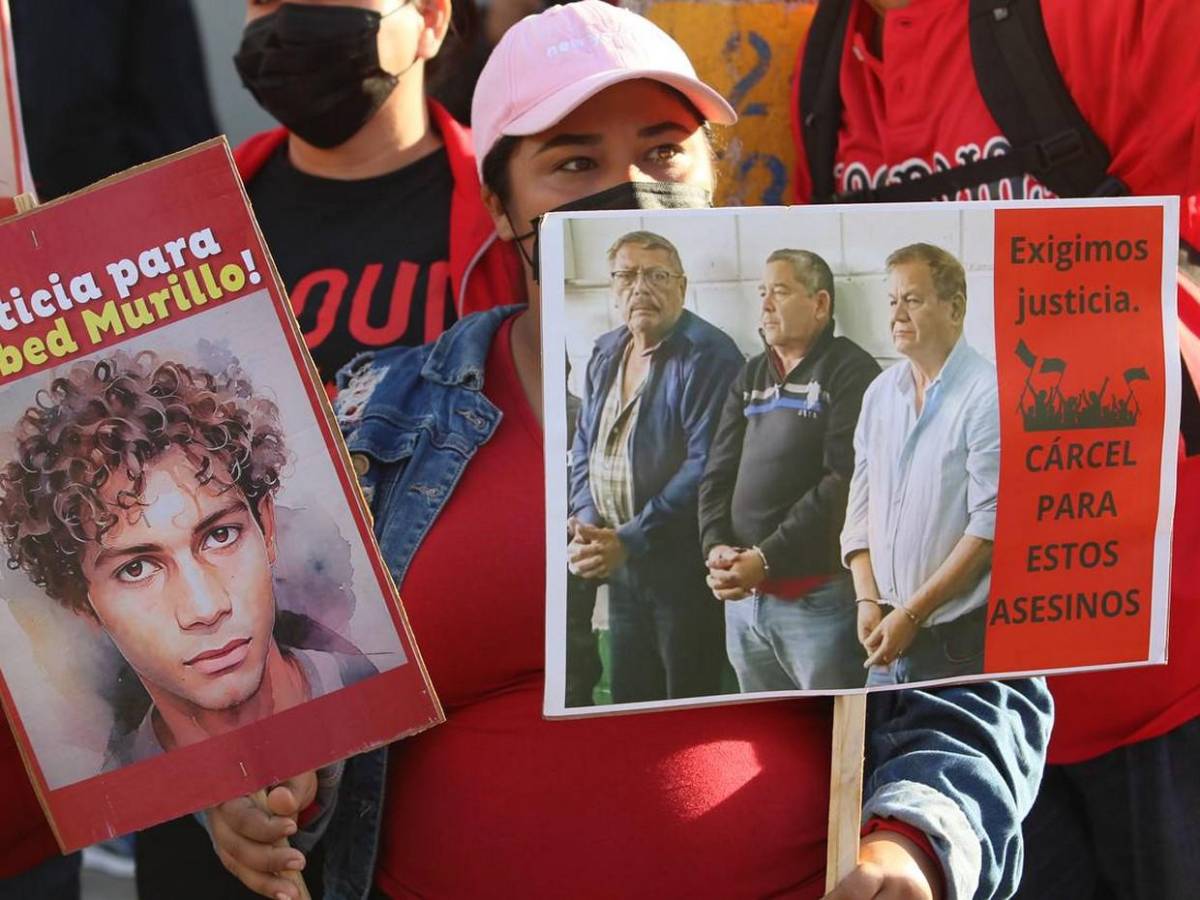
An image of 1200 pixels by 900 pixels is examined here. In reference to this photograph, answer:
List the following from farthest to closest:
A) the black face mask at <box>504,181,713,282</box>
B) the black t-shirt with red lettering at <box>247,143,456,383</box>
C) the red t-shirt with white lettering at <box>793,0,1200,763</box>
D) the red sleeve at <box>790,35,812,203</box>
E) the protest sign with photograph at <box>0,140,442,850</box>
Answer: the red sleeve at <box>790,35,812,203</box>
the black t-shirt with red lettering at <box>247,143,456,383</box>
the red t-shirt with white lettering at <box>793,0,1200,763</box>
the black face mask at <box>504,181,713,282</box>
the protest sign with photograph at <box>0,140,442,850</box>

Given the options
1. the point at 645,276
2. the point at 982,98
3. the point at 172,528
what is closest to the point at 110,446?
the point at 172,528

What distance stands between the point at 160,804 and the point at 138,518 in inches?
11.5

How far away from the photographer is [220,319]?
157 cm

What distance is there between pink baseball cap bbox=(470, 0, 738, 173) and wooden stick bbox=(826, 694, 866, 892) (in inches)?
31.4

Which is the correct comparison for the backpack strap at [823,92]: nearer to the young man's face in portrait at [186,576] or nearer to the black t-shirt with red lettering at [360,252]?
the black t-shirt with red lettering at [360,252]

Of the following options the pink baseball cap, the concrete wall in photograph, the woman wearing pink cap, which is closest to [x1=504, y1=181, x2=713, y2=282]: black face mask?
the woman wearing pink cap

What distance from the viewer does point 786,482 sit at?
162cm

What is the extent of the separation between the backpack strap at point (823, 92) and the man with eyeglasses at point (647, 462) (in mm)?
1046

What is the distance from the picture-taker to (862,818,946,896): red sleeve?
1655 millimetres

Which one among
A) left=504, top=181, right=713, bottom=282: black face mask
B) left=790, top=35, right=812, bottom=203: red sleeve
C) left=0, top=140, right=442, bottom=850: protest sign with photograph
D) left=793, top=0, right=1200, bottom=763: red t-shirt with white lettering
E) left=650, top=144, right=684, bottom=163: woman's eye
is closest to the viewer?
left=0, top=140, right=442, bottom=850: protest sign with photograph

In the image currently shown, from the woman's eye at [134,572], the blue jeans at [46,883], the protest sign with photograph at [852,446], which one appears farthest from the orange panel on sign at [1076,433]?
the blue jeans at [46,883]

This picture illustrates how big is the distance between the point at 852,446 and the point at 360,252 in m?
1.20

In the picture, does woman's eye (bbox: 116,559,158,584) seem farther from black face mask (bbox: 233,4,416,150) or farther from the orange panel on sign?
black face mask (bbox: 233,4,416,150)

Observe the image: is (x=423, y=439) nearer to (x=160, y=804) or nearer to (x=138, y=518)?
(x=138, y=518)
